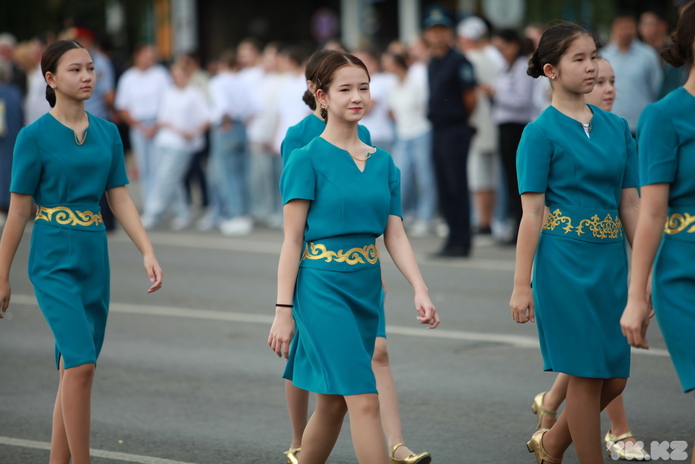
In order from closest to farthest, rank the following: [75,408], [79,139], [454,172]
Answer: [75,408]
[79,139]
[454,172]

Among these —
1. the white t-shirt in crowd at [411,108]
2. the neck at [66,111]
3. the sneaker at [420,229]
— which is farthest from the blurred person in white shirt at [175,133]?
the neck at [66,111]

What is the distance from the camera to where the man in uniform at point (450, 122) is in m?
12.4

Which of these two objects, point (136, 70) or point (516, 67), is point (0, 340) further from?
point (136, 70)

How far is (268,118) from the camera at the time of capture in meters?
15.7

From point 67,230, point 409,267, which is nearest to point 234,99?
point 67,230

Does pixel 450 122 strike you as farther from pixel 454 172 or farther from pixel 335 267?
pixel 335 267

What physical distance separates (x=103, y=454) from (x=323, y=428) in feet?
5.52

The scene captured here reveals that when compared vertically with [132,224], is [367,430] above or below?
below

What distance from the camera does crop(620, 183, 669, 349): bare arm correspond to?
4070mm

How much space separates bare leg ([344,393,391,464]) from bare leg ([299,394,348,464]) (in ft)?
0.53

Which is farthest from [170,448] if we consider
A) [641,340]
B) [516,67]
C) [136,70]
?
[136,70]

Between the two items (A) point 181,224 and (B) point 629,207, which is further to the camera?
(A) point 181,224

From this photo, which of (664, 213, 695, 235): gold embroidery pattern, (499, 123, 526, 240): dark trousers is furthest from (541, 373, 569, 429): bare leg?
(499, 123, 526, 240): dark trousers

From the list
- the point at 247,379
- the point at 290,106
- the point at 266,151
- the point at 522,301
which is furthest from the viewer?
the point at 266,151
